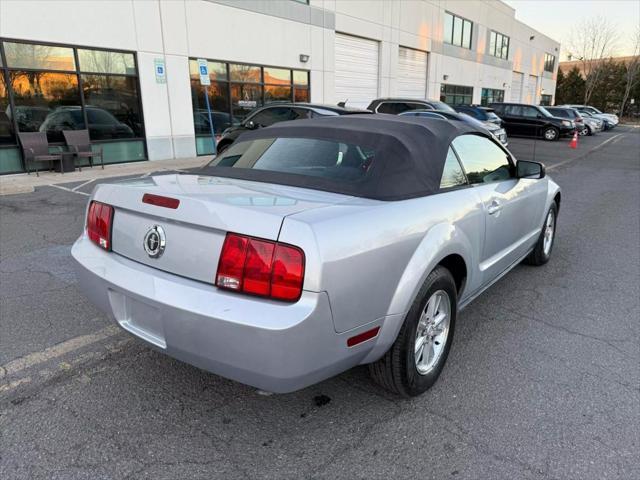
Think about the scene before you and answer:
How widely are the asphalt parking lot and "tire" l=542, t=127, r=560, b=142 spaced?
871 inches

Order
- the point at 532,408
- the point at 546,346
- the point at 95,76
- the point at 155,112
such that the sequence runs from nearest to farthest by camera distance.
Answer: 1. the point at 532,408
2. the point at 546,346
3. the point at 95,76
4. the point at 155,112

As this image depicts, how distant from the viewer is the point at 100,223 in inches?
109

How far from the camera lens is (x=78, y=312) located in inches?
149

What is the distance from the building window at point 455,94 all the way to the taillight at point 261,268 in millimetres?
28898

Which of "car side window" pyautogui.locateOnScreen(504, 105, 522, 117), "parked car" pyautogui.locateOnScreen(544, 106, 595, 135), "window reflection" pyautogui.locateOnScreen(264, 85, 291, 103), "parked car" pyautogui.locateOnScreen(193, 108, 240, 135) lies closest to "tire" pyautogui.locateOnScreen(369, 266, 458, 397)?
"parked car" pyautogui.locateOnScreen(193, 108, 240, 135)

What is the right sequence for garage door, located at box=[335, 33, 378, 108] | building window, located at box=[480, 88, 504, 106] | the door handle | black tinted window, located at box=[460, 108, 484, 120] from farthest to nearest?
building window, located at box=[480, 88, 504, 106]
garage door, located at box=[335, 33, 378, 108]
black tinted window, located at box=[460, 108, 484, 120]
the door handle

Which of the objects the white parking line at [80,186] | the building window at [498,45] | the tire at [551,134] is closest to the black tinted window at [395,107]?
the white parking line at [80,186]

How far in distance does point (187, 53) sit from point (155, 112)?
6.35ft

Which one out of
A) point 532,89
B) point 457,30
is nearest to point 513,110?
point 457,30

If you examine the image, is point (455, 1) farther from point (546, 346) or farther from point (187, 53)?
point (546, 346)

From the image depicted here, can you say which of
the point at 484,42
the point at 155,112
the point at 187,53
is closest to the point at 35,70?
the point at 155,112

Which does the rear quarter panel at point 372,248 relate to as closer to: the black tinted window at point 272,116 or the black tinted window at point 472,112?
the black tinted window at point 272,116

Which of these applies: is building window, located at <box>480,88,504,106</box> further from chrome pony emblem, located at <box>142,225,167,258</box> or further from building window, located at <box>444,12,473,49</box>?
chrome pony emblem, located at <box>142,225,167,258</box>

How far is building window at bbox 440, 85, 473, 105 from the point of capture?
29109 mm
